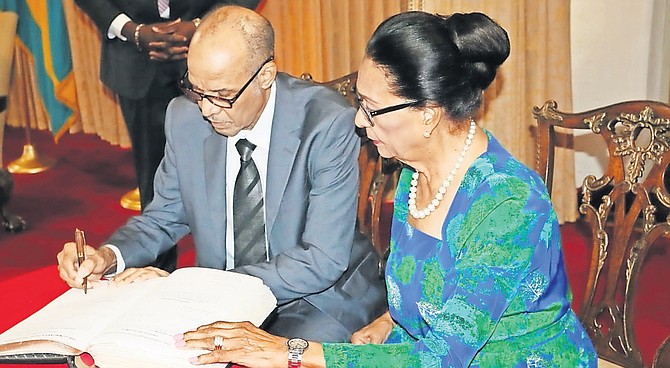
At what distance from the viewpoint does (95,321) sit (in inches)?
69.5

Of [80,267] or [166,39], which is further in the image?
[166,39]

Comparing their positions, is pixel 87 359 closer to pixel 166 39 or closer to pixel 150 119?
pixel 166 39

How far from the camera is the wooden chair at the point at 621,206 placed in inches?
76.4

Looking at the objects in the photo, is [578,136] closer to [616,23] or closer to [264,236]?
[616,23]

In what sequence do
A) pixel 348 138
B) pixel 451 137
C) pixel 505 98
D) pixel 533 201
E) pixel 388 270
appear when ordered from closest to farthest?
pixel 533 201, pixel 451 137, pixel 388 270, pixel 348 138, pixel 505 98

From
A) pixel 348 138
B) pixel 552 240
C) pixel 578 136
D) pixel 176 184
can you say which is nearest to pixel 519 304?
A: pixel 552 240

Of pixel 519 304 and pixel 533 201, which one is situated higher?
pixel 533 201

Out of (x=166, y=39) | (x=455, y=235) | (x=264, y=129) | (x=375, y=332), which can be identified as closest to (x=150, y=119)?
(x=166, y=39)

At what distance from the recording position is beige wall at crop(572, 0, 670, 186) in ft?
14.8

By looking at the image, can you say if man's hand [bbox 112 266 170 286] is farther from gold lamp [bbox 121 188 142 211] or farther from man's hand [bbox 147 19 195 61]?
gold lamp [bbox 121 188 142 211]

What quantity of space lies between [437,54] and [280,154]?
0.67 m

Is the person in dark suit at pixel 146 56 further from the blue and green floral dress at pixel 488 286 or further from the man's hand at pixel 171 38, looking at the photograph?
the blue and green floral dress at pixel 488 286

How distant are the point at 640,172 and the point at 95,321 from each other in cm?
119

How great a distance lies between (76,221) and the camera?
4895mm
